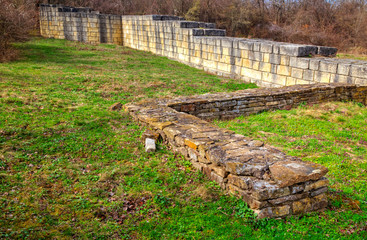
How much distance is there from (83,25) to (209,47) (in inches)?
469

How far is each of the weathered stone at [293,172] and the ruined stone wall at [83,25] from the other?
20783 millimetres

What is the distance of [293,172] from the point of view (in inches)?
143

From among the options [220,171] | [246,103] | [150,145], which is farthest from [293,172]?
[246,103]

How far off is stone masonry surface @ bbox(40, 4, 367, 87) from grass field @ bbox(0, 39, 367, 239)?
5.03 feet

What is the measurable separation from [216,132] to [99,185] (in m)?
1.97

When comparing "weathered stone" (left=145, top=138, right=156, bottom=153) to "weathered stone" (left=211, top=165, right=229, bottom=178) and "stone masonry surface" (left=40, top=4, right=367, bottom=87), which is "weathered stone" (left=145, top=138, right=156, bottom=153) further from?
"stone masonry surface" (left=40, top=4, right=367, bottom=87)

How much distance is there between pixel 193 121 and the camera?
228 inches

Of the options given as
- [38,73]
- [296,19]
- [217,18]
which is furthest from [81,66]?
[296,19]

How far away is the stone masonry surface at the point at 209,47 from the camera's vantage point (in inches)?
382

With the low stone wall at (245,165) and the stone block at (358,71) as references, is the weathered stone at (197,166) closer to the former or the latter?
the low stone wall at (245,165)

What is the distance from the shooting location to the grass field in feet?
11.3

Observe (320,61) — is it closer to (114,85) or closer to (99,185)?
(114,85)

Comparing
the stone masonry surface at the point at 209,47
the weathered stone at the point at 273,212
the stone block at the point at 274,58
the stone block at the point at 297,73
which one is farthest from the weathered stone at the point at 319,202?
the stone block at the point at 274,58

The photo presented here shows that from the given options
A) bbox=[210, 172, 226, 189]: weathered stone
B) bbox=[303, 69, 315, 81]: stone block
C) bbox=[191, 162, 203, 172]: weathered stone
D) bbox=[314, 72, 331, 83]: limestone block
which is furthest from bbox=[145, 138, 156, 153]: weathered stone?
bbox=[303, 69, 315, 81]: stone block
